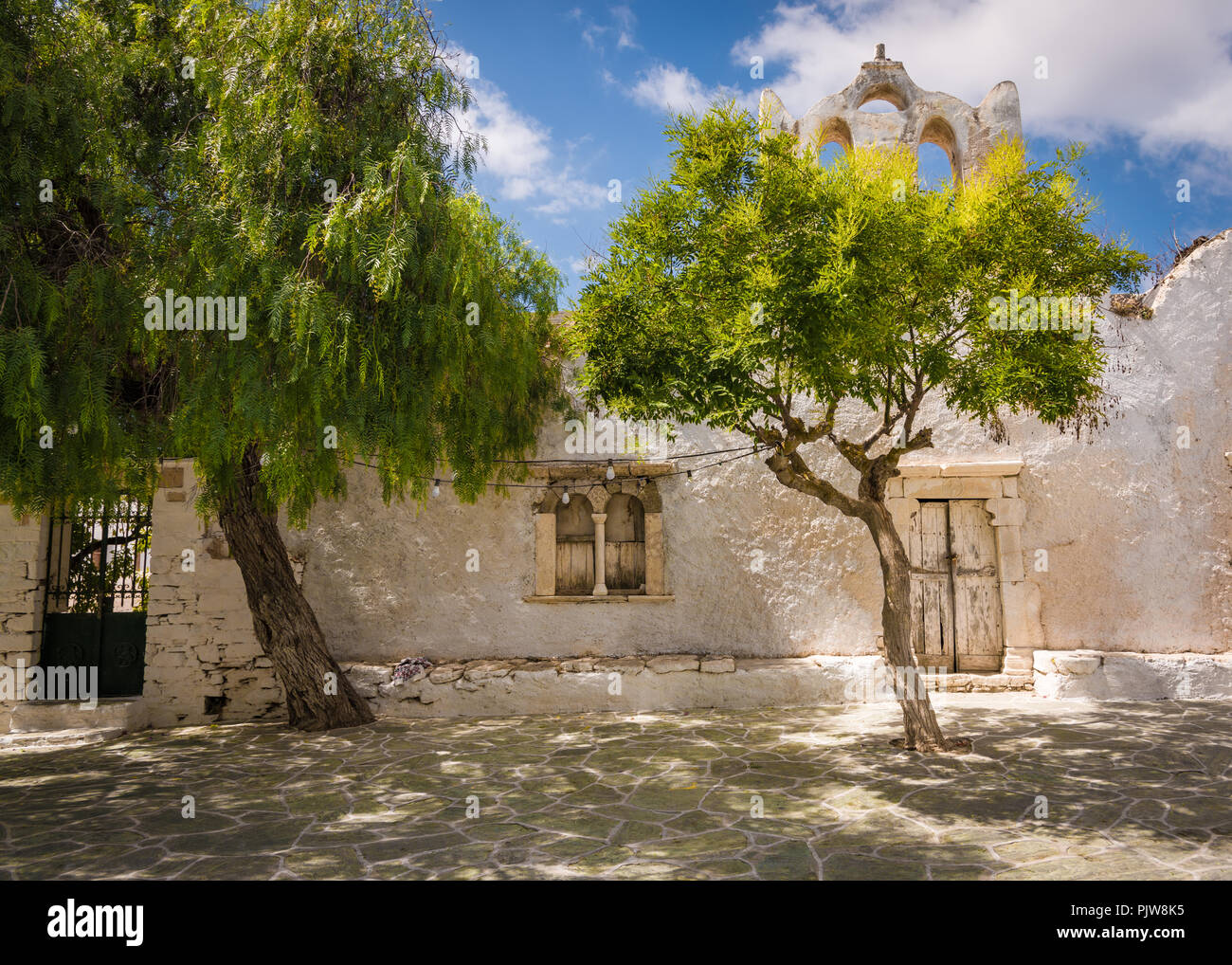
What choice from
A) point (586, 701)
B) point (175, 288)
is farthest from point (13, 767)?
point (586, 701)

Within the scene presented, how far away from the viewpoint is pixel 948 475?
8.11 metres

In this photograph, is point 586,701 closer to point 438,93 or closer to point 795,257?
point 795,257

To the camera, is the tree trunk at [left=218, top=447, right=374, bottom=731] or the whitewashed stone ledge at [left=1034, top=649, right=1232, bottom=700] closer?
the tree trunk at [left=218, top=447, right=374, bottom=731]

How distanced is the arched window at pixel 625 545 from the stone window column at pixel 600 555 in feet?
0.34

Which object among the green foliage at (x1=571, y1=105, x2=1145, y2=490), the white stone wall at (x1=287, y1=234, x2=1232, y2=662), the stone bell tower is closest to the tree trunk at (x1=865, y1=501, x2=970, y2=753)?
the green foliage at (x1=571, y1=105, x2=1145, y2=490)

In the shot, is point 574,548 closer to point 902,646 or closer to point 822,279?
point 902,646

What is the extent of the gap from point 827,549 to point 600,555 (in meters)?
2.27

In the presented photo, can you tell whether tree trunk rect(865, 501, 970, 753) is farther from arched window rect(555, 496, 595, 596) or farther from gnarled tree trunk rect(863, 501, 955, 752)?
arched window rect(555, 496, 595, 596)

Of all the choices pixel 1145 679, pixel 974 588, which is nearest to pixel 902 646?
pixel 974 588

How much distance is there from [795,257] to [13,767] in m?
6.77

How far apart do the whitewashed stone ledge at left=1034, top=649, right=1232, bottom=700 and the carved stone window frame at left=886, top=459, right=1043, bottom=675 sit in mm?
459

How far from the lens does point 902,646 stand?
5934 mm

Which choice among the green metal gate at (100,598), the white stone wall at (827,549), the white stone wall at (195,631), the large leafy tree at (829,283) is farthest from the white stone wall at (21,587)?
the large leafy tree at (829,283)

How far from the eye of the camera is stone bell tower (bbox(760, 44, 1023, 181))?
382 inches
